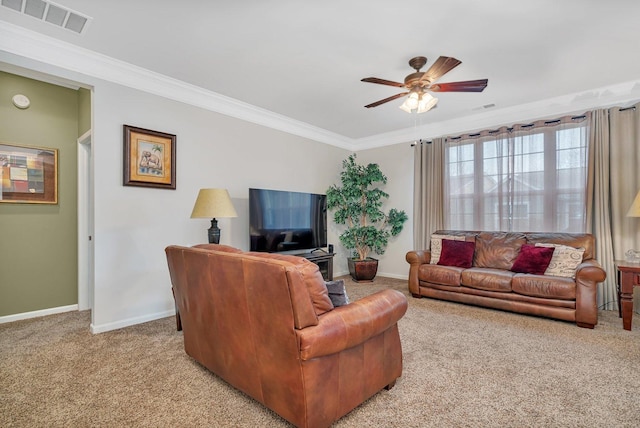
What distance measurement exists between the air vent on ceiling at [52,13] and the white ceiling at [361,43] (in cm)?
7

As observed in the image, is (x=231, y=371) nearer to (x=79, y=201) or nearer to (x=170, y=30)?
(x=170, y=30)

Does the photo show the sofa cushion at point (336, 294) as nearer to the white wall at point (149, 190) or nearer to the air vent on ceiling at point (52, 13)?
the white wall at point (149, 190)

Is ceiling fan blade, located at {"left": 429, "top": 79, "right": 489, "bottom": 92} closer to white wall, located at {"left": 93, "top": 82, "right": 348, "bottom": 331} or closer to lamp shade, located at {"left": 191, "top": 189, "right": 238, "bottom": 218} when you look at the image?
lamp shade, located at {"left": 191, "top": 189, "right": 238, "bottom": 218}

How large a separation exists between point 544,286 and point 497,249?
0.87 metres

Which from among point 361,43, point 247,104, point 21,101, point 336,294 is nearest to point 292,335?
point 336,294

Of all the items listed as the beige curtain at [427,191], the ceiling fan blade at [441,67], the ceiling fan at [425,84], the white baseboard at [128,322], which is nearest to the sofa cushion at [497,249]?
the beige curtain at [427,191]

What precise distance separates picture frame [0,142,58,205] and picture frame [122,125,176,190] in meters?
1.14

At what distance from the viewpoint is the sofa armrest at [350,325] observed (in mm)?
1396

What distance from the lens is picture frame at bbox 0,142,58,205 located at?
127 inches

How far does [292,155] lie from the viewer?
4879 millimetres

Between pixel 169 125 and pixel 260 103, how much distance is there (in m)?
1.19

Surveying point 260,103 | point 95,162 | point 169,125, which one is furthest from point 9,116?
point 260,103

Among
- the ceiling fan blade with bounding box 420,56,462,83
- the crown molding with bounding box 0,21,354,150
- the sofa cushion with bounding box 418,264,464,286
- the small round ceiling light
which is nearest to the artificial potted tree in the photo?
the sofa cushion with bounding box 418,264,464,286

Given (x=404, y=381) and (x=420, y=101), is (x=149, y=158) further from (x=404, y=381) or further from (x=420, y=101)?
(x=404, y=381)
